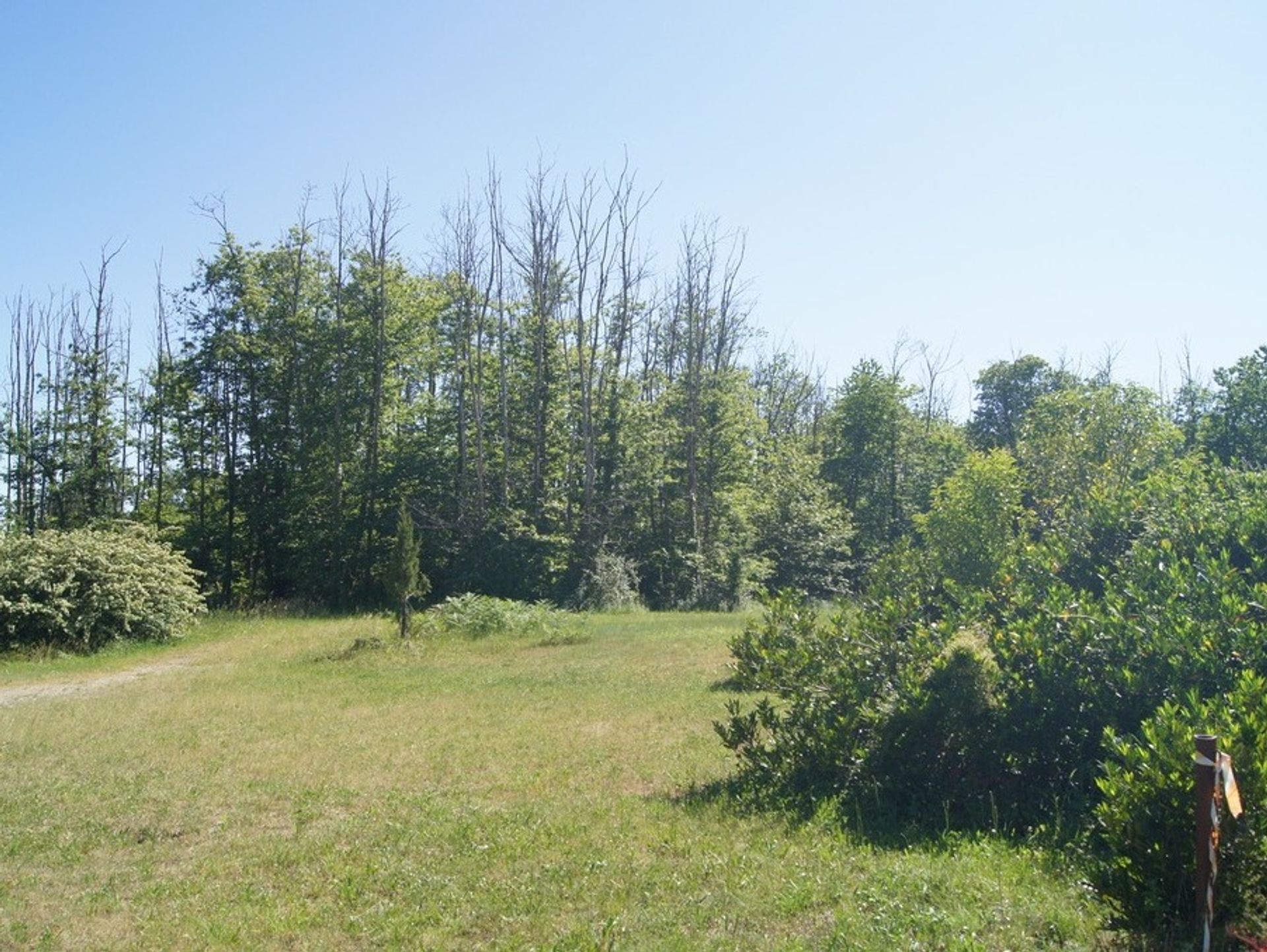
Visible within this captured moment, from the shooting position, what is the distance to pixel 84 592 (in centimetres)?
2191

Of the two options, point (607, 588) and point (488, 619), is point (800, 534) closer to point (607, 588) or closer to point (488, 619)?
point (607, 588)

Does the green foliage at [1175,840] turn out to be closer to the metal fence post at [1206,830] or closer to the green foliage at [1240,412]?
the metal fence post at [1206,830]

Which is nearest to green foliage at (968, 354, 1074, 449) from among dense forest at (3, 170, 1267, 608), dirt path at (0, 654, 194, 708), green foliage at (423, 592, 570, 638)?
dense forest at (3, 170, 1267, 608)

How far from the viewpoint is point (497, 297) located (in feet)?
122

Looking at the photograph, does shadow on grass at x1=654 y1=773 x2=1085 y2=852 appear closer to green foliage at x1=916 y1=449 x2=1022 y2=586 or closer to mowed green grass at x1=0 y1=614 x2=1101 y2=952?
mowed green grass at x1=0 y1=614 x2=1101 y2=952

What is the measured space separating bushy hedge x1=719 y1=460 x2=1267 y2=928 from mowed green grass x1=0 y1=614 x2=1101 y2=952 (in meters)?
0.81

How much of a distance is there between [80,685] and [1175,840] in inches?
689

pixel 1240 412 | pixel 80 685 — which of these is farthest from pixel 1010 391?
pixel 80 685

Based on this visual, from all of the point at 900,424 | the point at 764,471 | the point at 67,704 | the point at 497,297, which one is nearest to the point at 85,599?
the point at 67,704

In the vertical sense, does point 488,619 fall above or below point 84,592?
below

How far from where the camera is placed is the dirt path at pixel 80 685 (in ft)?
51.7

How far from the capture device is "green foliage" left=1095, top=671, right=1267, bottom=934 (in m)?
4.38

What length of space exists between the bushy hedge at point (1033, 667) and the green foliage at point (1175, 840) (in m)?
0.32

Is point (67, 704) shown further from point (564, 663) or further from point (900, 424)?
point (900, 424)
